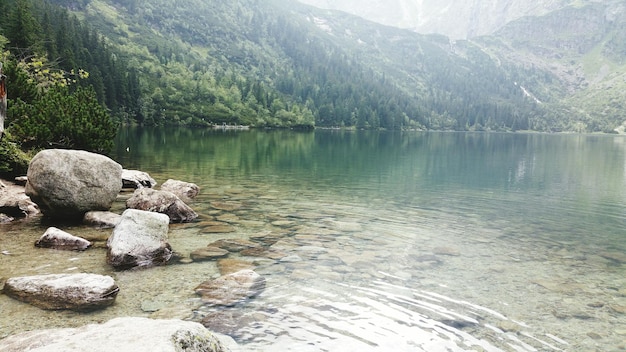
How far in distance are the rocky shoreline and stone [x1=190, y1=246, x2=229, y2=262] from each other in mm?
33

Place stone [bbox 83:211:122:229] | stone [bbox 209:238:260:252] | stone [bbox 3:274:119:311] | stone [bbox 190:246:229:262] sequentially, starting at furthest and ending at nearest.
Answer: stone [bbox 83:211:122:229]
stone [bbox 209:238:260:252]
stone [bbox 190:246:229:262]
stone [bbox 3:274:119:311]

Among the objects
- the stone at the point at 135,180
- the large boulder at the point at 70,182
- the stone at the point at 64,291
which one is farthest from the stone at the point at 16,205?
the stone at the point at 64,291

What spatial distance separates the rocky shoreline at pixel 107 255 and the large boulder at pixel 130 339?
0.01 m

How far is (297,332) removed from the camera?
8938 millimetres

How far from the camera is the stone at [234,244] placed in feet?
48.6

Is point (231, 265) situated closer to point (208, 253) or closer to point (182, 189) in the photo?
point (208, 253)

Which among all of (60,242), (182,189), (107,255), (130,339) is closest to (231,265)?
(107,255)

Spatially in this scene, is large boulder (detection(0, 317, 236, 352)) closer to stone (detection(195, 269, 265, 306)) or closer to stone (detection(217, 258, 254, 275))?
stone (detection(195, 269, 265, 306))

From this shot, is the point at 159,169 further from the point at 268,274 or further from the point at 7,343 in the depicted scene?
the point at 7,343

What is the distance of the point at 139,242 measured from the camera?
12930 millimetres

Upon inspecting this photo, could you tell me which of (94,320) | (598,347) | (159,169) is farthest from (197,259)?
(159,169)

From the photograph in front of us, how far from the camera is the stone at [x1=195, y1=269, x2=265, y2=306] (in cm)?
1024

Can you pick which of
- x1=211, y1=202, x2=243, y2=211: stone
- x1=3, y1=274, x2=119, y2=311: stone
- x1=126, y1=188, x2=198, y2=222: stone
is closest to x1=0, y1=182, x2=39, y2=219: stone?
x1=126, y1=188, x2=198, y2=222: stone

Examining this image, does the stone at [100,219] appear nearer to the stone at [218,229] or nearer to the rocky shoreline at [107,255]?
the rocky shoreline at [107,255]
